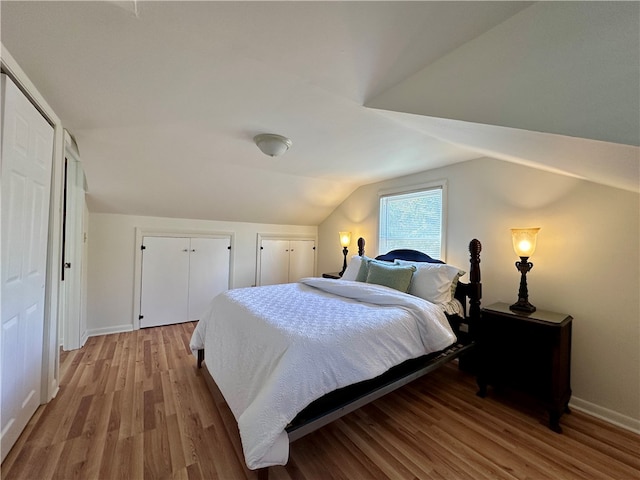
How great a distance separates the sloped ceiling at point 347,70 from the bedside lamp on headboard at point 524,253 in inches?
25.9

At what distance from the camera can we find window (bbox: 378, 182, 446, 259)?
3.08m

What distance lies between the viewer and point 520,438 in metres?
1.71

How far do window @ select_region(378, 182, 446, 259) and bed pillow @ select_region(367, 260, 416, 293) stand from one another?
71 centimetres

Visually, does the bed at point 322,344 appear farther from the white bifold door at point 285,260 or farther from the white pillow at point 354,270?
the white bifold door at point 285,260

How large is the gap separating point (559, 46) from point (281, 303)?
2.10m

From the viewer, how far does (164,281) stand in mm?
3643

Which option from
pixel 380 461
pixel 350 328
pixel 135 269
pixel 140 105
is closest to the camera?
pixel 380 461

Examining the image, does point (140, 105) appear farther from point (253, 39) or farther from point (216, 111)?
point (253, 39)

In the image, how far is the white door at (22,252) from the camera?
138cm

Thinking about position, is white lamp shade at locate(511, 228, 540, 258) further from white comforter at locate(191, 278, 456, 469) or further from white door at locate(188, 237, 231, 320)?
white door at locate(188, 237, 231, 320)

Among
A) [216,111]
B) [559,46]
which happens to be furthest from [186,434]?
[559,46]

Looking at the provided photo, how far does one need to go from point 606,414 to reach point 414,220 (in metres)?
2.28

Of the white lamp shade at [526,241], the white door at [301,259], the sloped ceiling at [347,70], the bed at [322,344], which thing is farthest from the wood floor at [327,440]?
the white door at [301,259]

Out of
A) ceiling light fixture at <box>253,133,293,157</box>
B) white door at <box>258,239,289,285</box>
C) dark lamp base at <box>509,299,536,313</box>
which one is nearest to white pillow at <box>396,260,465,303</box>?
dark lamp base at <box>509,299,536,313</box>
